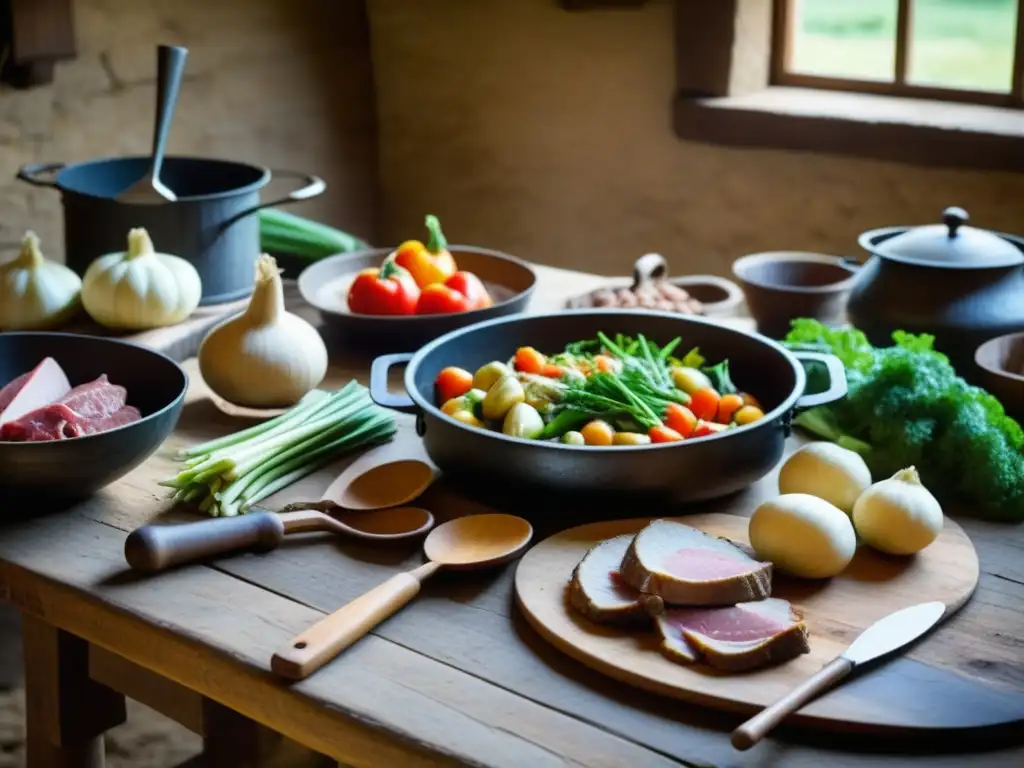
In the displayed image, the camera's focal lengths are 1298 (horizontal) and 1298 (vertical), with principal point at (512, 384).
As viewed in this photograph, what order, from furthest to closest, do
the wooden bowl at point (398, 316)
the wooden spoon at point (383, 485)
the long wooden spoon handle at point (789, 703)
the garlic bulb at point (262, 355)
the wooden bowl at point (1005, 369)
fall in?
the wooden bowl at point (398, 316) < the garlic bulb at point (262, 355) < the wooden bowl at point (1005, 369) < the wooden spoon at point (383, 485) < the long wooden spoon handle at point (789, 703)

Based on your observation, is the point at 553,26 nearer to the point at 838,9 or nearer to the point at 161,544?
the point at 838,9

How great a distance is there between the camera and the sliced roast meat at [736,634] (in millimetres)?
1189

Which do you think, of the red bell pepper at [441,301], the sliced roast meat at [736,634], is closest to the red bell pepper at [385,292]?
the red bell pepper at [441,301]

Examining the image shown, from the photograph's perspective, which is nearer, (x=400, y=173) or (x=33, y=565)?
(x=33, y=565)

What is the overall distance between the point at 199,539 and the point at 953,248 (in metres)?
1.14

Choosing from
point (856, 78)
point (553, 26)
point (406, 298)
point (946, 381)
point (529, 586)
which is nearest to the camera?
point (529, 586)

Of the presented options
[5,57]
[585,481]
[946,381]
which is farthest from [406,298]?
[5,57]

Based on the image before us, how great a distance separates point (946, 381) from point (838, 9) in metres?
2.06

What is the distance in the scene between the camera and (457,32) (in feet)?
12.4

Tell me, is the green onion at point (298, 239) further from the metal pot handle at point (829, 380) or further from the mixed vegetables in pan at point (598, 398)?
the metal pot handle at point (829, 380)

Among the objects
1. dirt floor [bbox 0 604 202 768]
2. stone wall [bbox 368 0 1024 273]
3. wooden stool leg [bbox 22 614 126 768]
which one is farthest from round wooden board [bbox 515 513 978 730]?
stone wall [bbox 368 0 1024 273]

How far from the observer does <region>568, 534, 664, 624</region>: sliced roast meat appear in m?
1.26

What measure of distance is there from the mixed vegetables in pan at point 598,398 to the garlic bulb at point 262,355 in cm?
23

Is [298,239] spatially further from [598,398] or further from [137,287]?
[598,398]
